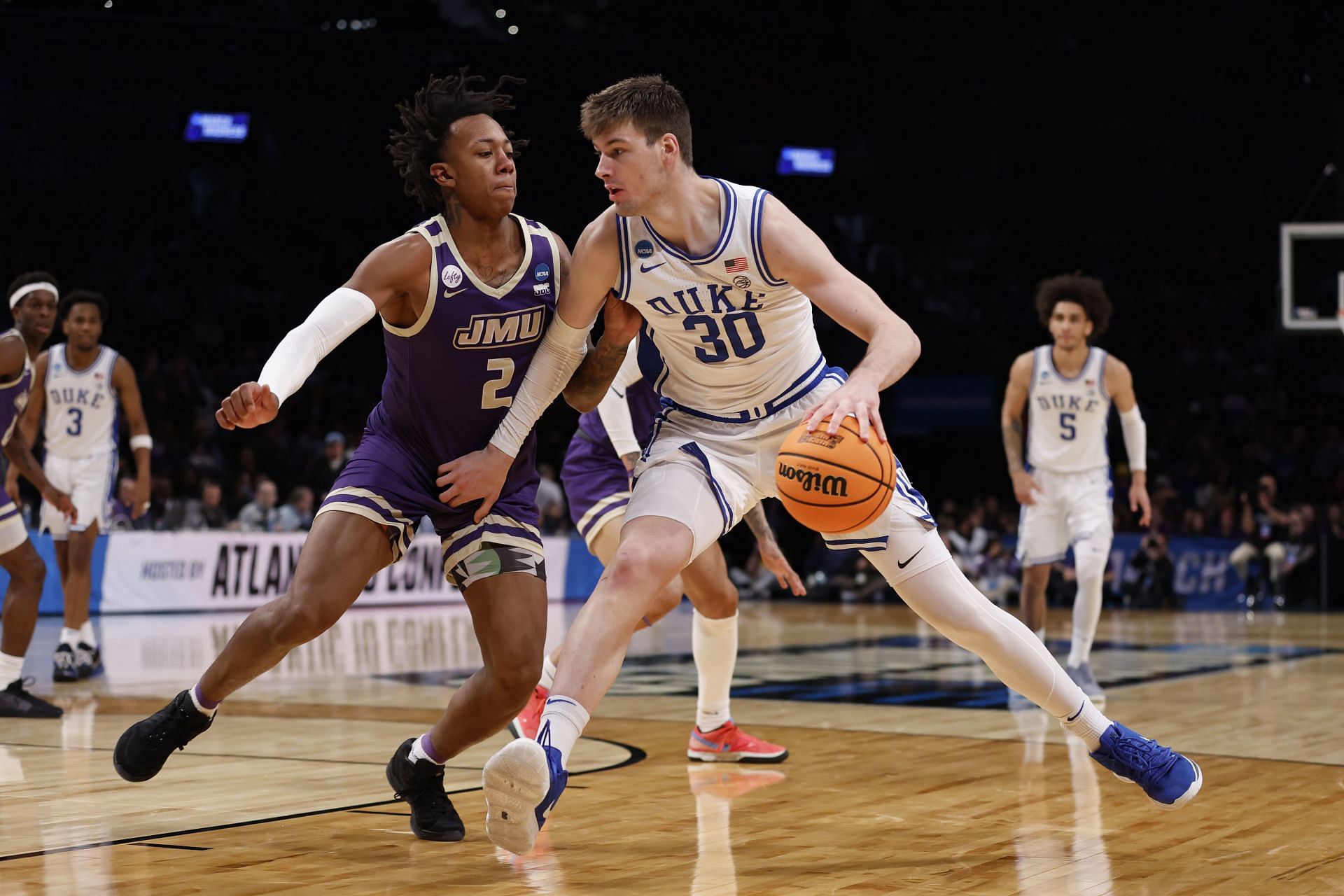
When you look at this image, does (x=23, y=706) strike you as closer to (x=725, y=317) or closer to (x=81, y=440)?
(x=81, y=440)

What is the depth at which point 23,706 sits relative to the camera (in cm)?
737

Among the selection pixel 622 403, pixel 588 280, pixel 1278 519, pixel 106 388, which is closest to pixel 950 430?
pixel 1278 519

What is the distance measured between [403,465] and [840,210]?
21.8m

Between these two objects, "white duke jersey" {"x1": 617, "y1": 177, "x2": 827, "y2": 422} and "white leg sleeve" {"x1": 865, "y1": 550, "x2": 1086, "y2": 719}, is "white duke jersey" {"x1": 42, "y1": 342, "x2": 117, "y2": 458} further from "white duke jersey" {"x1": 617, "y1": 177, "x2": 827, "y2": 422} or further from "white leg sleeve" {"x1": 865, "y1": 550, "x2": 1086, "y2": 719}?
"white leg sleeve" {"x1": 865, "y1": 550, "x2": 1086, "y2": 719}

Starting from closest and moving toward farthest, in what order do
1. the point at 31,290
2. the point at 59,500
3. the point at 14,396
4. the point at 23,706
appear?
the point at 23,706 → the point at 14,396 → the point at 31,290 → the point at 59,500

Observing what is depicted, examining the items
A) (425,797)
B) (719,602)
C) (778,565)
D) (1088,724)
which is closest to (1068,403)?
(719,602)

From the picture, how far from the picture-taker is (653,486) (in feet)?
14.7

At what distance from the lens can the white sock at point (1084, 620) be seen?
29.1 ft

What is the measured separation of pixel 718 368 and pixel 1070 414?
17.2 feet

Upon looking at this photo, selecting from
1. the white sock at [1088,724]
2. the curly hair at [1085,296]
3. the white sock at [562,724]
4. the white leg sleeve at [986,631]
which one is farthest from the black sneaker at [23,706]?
the curly hair at [1085,296]

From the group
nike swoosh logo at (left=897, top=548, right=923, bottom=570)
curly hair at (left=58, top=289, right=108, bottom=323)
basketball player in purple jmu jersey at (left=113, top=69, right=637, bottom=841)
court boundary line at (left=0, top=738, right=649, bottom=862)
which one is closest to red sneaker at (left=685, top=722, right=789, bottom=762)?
court boundary line at (left=0, top=738, right=649, bottom=862)

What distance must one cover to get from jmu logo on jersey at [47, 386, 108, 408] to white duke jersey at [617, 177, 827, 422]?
6.26 m

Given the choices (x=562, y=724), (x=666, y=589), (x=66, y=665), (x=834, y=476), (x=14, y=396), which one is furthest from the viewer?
(x=66, y=665)

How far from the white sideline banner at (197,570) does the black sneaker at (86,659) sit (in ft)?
18.3
